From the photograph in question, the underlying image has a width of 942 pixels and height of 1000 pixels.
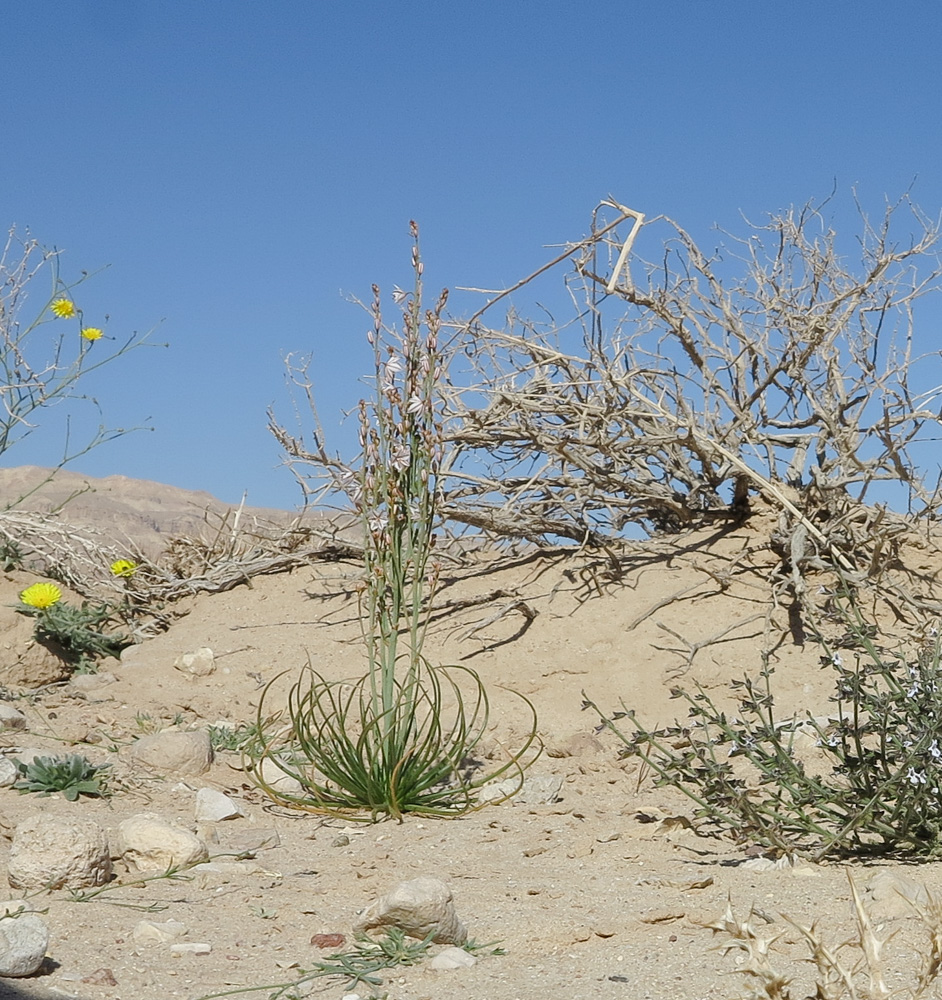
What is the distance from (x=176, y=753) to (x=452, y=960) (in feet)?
8.17

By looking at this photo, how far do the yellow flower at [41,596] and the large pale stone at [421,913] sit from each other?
4.44 m

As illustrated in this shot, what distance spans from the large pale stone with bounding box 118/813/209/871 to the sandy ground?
0.10 m

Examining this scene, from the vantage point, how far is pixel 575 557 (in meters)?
6.70

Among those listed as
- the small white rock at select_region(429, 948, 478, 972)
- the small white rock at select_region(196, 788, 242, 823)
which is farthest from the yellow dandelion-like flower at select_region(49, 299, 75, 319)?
the small white rock at select_region(429, 948, 478, 972)

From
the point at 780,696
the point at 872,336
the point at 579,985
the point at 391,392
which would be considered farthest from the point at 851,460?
the point at 579,985

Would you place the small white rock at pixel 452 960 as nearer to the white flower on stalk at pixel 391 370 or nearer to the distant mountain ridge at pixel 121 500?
the white flower on stalk at pixel 391 370

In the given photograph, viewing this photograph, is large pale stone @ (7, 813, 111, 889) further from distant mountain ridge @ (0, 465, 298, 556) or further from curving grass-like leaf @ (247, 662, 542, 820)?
distant mountain ridge @ (0, 465, 298, 556)

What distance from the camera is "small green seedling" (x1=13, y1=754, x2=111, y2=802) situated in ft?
14.1

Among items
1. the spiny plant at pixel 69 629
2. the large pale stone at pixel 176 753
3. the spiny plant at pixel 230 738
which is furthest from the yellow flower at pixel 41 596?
the large pale stone at pixel 176 753

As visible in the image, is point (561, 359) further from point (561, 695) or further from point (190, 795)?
point (190, 795)

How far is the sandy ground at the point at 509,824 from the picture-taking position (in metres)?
2.62

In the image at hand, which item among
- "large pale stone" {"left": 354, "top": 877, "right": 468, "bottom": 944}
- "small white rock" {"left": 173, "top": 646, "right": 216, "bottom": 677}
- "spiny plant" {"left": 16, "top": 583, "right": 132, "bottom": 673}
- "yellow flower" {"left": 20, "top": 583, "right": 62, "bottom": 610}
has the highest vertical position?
"yellow flower" {"left": 20, "top": 583, "right": 62, "bottom": 610}

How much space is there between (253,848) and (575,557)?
325 centimetres

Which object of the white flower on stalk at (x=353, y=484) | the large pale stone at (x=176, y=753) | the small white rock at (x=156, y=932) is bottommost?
the small white rock at (x=156, y=932)
